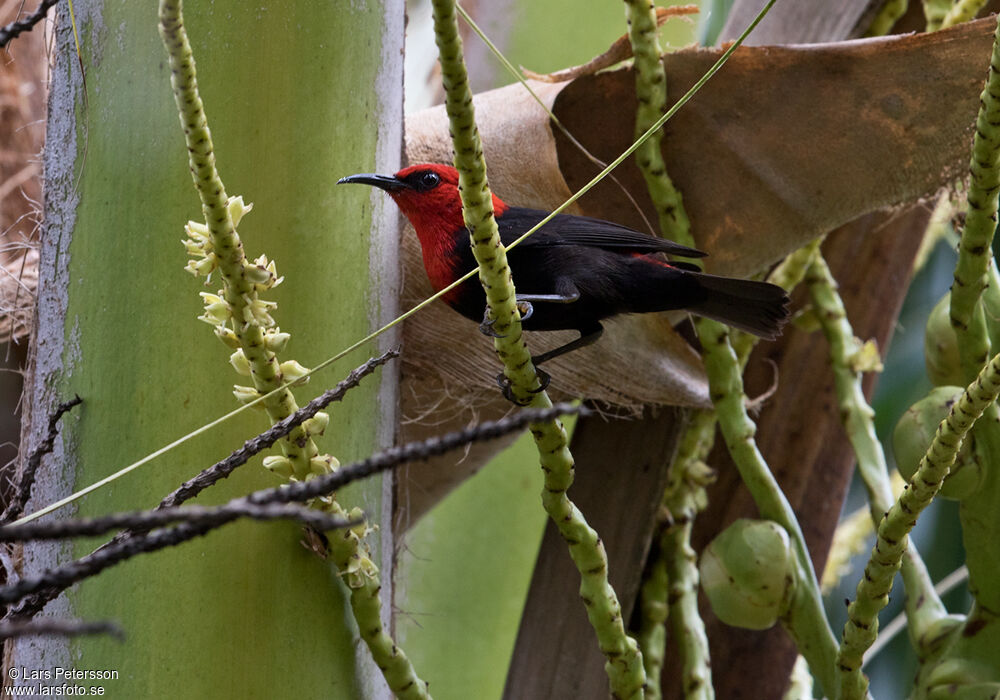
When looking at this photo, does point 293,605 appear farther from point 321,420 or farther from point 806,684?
point 806,684

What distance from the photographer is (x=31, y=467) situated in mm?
738

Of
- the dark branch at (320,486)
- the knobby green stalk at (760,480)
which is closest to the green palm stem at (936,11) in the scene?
the knobby green stalk at (760,480)

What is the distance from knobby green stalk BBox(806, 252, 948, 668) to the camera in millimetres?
1021

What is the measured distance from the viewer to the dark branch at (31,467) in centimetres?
74

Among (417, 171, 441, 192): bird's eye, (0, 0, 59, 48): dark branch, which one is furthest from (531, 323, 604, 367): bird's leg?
(0, 0, 59, 48): dark branch

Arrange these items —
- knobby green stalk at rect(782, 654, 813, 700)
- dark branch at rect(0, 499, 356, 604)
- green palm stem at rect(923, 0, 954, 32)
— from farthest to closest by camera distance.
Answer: knobby green stalk at rect(782, 654, 813, 700), green palm stem at rect(923, 0, 954, 32), dark branch at rect(0, 499, 356, 604)

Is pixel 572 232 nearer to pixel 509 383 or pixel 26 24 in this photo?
pixel 509 383

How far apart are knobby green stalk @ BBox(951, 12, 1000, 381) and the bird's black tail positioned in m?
0.24

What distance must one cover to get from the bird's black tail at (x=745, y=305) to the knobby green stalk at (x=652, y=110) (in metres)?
0.08

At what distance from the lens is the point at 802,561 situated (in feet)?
3.35

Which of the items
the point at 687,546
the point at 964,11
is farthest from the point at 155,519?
the point at 964,11

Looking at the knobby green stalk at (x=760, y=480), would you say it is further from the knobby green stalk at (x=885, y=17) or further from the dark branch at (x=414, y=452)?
the dark branch at (x=414, y=452)

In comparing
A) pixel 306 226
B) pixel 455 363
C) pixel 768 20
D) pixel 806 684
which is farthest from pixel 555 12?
pixel 806 684

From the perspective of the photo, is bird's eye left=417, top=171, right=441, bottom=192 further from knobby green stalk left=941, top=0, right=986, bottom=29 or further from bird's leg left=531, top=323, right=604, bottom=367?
knobby green stalk left=941, top=0, right=986, bottom=29
